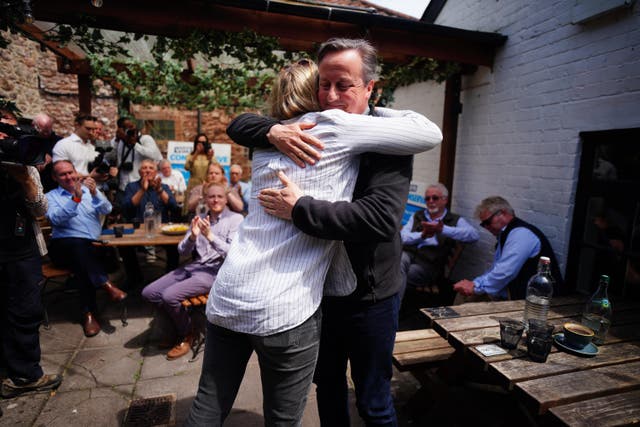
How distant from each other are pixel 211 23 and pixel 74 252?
96.9 inches

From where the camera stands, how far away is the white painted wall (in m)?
2.62

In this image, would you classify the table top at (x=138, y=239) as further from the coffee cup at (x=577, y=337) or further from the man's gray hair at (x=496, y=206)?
the coffee cup at (x=577, y=337)

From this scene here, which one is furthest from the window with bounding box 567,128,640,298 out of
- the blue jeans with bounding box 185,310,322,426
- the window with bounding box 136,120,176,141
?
the window with bounding box 136,120,176,141

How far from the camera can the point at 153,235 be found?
3633 millimetres

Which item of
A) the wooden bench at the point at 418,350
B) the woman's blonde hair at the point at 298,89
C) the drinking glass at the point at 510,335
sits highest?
the woman's blonde hair at the point at 298,89

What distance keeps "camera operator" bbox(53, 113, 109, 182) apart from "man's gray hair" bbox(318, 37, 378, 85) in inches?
177

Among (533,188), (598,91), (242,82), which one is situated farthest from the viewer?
(242,82)

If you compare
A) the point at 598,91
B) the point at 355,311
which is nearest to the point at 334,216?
the point at 355,311

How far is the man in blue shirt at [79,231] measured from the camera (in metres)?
3.25

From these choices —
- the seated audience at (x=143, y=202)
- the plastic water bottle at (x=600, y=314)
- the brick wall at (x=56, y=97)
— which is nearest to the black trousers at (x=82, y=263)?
the seated audience at (x=143, y=202)

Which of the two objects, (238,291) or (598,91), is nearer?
(238,291)

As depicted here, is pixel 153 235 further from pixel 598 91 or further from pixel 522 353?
pixel 598 91

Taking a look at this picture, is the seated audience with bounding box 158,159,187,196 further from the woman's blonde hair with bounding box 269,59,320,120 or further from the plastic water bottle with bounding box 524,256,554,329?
the plastic water bottle with bounding box 524,256,554,329

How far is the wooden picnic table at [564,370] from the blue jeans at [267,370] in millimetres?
913
